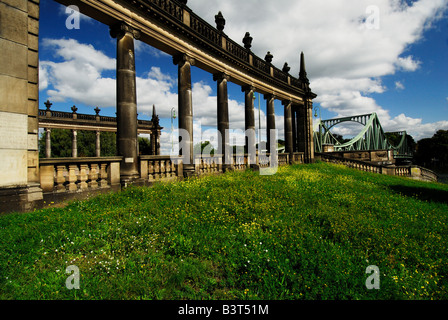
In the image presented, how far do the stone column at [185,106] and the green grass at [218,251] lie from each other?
462 centimetres

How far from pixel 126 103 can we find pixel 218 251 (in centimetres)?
680

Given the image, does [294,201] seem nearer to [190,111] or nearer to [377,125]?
[190,111]

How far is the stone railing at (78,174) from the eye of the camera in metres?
6.18

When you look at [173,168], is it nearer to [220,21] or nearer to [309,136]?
[220,21]

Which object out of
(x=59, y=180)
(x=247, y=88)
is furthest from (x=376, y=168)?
(x=59, y=180)

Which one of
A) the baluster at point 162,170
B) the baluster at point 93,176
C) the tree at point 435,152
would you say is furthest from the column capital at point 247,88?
the tree at point 435,152

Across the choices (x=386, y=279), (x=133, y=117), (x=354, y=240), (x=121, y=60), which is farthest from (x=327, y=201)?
(x=121, y=60)

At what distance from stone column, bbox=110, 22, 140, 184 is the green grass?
2.03 metres

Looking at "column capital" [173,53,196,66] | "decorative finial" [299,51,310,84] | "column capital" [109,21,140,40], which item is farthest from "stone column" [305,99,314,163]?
"column capital" [109,21,140,40]

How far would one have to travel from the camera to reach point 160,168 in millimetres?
9422

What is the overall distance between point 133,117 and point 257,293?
764 cm

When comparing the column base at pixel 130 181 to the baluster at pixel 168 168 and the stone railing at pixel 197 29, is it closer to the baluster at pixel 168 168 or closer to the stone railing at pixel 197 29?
the baluster at pixel 168 168

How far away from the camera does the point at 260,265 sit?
3475 mm

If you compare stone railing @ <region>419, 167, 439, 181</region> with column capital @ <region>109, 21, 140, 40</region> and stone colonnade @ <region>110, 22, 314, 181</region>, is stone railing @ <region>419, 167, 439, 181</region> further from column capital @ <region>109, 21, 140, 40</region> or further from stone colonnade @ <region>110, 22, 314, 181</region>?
column capital @ <region>109, 21, 140, 40</region>
